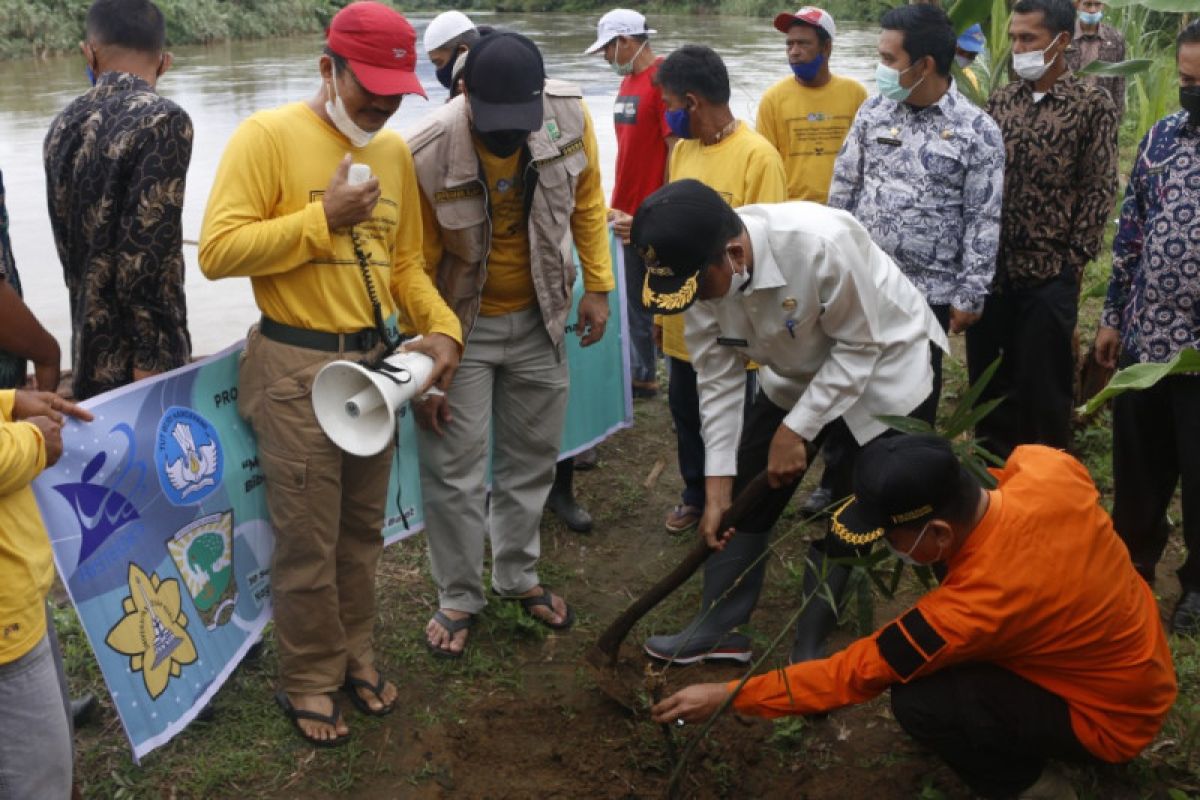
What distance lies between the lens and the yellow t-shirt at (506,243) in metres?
3.30

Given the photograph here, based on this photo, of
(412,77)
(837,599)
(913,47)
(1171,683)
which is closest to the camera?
(1171,683)

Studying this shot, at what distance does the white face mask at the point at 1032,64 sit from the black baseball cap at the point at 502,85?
6.50ft

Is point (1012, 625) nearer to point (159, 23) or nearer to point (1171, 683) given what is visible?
point (1171, 683)

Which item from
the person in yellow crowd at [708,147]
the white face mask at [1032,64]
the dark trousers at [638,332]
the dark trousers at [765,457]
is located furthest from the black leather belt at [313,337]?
the white face mask at [1032,64]

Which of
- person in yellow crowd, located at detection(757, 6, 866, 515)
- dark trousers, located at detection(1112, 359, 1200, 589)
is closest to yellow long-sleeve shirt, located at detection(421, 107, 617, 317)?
person in yellow crowd, located at detection(757, 6, 866, 515)

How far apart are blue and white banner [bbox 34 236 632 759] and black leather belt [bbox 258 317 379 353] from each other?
0.24m

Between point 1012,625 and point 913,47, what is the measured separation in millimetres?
2283

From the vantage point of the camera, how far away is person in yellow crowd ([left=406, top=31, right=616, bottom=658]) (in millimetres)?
3186

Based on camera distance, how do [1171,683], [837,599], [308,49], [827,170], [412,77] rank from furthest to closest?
[308,49] < [827,170] < [837,599] < [412,77] < [1171,683]

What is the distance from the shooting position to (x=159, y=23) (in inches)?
121

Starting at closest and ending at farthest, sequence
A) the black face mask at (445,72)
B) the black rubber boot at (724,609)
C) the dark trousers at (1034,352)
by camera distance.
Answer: the black rubber boot at (724,609)
the dark trousers at (1034,352)
the black face mask at (445,72)

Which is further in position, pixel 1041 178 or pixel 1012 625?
pixel 1041 178

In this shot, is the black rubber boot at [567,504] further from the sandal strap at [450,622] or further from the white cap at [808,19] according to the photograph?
the white cap at [808,19]

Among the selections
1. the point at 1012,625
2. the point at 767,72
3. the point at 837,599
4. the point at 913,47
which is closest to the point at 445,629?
the point at 837,599
